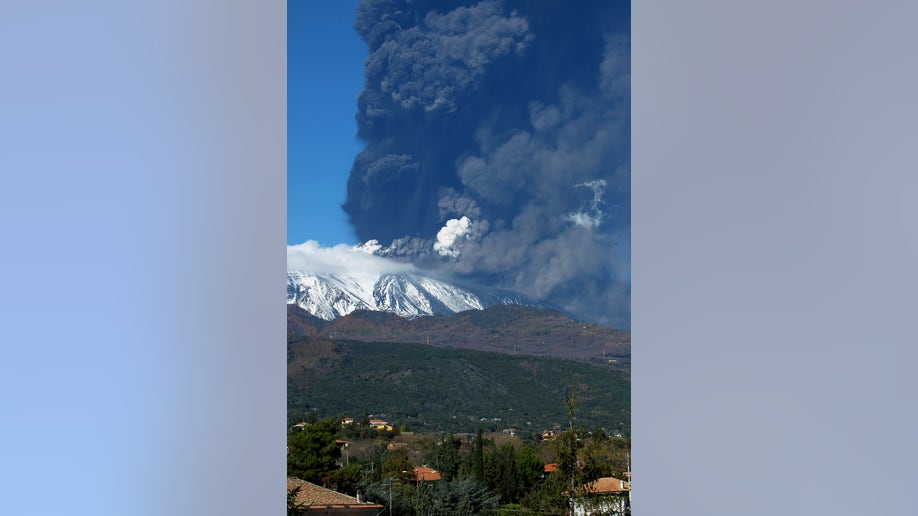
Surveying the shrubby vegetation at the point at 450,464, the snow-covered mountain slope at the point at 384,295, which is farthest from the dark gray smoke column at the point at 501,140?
the shrubby vegetation at the point at 450,464

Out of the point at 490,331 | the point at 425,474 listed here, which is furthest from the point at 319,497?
the point at 490,331

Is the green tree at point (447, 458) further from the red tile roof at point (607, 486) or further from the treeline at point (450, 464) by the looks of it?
the red tile roof at point (607, 486)

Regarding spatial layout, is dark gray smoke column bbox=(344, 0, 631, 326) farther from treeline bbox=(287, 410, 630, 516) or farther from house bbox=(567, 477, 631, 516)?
→ house bbox=(567, 477, 631, 516)

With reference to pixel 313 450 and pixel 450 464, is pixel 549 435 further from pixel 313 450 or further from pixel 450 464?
pixel 313 450
